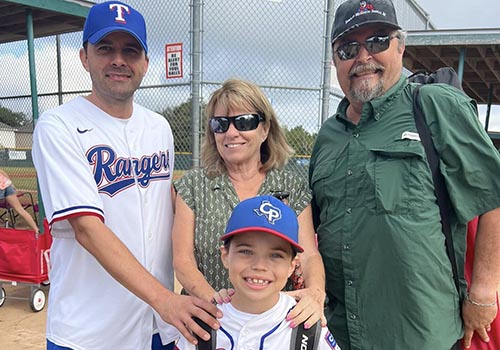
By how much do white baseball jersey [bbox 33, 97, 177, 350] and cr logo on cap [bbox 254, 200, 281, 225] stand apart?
721 millimetres

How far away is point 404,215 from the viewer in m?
2.01

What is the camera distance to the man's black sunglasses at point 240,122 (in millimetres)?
2178

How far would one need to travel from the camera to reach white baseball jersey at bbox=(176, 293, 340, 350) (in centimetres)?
169

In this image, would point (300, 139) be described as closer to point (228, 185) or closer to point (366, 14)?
point (366, 14)

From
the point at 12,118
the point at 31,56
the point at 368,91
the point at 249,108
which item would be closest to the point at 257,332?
the point at 249,108

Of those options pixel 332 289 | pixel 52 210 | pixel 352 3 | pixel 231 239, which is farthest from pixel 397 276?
pixel 52 210

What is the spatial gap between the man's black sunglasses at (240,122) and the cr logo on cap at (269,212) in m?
0.57

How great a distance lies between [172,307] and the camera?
1.70 metres

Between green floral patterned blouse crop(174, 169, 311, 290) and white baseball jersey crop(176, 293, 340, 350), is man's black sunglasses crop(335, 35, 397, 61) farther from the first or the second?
white baseball jersey crop(176, 293, 340, 350)

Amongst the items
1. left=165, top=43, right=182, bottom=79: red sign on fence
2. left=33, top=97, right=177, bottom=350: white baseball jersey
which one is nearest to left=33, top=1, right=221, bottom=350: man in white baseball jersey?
left=33, top=97, right=177, bottom=350: white baseball jersey

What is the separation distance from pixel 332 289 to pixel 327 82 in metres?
3.80

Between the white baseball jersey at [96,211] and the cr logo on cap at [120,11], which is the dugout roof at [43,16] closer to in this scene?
the cr logo on cap at [120,11]

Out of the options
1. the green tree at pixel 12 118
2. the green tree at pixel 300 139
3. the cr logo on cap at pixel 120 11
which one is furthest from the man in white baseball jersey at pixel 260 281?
the green tree at pixel 12 118

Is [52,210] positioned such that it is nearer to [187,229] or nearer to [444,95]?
[187,229]
